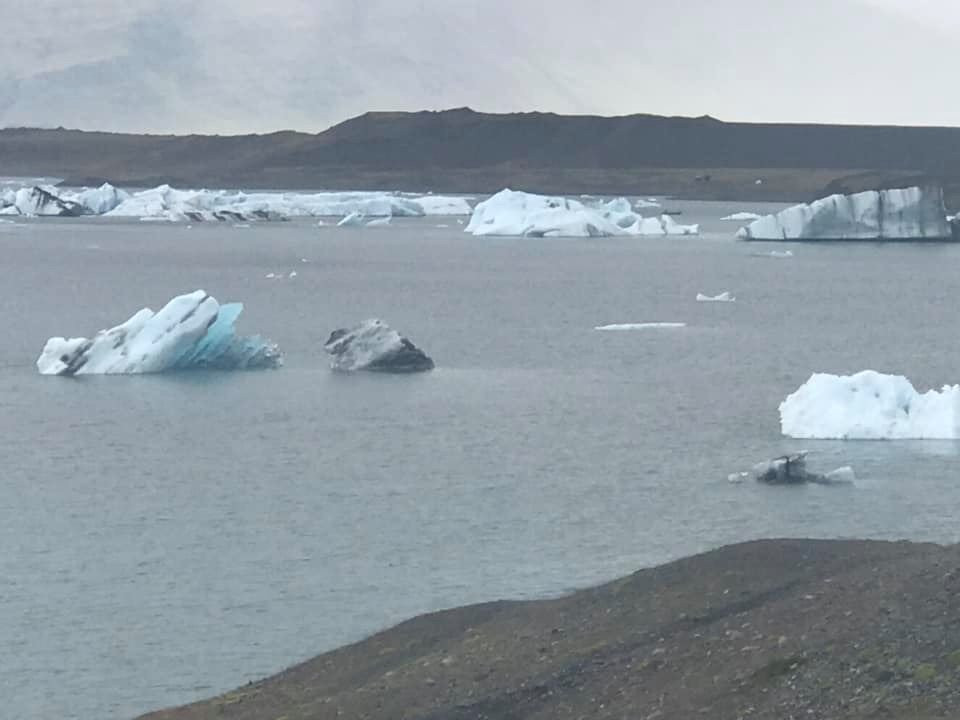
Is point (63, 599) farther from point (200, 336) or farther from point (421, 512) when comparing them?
point (200, 336)

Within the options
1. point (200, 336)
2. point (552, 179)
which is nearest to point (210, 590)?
point (200, 336)

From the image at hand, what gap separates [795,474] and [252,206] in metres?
64.7

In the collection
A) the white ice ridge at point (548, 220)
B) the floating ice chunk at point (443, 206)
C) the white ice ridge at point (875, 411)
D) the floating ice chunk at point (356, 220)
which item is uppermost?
the floating ice chunk at point (443, 206)

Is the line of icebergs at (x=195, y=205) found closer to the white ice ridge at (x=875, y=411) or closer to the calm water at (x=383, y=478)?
the calm water at (x=383, y=478)

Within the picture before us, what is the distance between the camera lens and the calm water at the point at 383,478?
39.8ft

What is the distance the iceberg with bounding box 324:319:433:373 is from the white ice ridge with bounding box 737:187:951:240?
27337 mm

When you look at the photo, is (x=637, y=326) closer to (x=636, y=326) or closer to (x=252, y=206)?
(x=636, y=326)

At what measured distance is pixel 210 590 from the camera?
12922 mm

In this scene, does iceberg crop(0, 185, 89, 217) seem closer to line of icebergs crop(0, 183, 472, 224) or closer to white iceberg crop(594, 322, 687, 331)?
line of icebergs crop(0, 183, 472, 224)

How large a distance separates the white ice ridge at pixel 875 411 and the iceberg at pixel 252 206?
5621cm

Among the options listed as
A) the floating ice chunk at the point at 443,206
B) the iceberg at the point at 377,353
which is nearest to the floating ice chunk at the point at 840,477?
the iceberg at the point at 377,353

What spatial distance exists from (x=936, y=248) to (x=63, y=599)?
5269 cm

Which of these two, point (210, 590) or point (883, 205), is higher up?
point (883, 205)

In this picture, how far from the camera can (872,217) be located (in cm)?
5244
